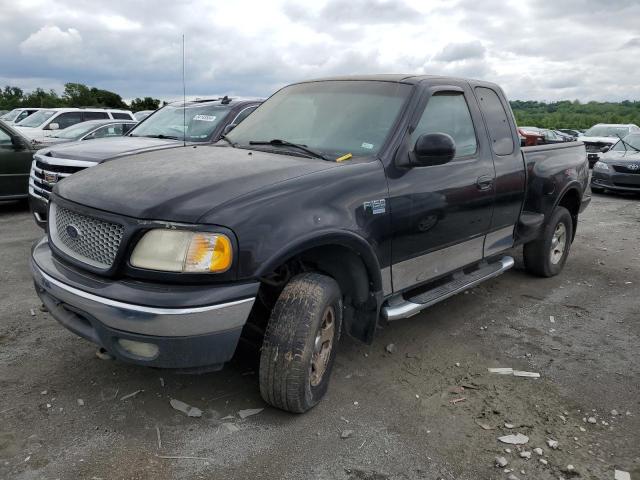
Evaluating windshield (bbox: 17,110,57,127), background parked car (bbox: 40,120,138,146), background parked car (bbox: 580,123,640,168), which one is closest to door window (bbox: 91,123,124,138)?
background parked car (bbox: 40,120,138,146)

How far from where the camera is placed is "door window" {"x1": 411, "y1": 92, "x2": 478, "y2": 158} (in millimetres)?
3947

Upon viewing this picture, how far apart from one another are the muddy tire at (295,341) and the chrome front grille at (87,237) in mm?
875

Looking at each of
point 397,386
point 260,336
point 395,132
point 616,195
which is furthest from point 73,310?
point 616,195

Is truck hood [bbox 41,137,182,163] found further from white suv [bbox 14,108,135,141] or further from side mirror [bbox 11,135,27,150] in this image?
white suv [bbox 14,108,135,141]

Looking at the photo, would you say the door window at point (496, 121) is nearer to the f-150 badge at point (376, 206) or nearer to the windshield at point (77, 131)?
the f-150 badge at point (376, 206)

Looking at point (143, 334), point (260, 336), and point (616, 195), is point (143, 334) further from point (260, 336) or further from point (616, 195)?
point (616, 195)

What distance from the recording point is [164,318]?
2.58 meters

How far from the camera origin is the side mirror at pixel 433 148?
3.47 m

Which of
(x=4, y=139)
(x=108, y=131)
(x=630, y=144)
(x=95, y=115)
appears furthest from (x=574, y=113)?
(x=4, y=139)

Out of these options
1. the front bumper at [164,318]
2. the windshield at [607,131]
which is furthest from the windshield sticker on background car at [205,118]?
the windshield at [607,131]

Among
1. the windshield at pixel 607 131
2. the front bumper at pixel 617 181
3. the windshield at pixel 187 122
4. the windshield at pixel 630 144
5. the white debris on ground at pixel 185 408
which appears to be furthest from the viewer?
the windshield at pixel 607 131

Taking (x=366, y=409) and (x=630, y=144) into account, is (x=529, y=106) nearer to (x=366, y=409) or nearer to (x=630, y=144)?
(x=630, y=144)

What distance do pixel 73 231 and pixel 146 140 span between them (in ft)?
13.5

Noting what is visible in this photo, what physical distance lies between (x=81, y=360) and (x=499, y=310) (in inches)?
133
